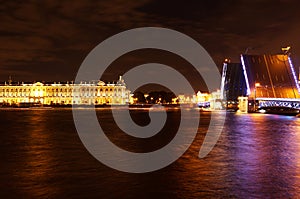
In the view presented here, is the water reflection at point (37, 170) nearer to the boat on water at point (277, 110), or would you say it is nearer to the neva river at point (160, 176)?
the neva river at point (160, 176)

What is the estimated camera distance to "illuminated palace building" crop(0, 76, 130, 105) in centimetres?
10519

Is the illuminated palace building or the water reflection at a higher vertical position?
the illuminated palace building

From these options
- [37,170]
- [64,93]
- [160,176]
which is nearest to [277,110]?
[160,176]

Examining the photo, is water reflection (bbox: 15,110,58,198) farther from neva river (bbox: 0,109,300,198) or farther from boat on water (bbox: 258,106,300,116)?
boat on water (bbox: 258,106,300,116)

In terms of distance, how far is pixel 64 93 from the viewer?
→ 106m

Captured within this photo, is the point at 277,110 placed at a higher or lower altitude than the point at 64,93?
lower

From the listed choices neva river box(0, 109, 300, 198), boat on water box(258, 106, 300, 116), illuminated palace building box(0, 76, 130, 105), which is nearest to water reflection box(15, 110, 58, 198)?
neva river box(0, 109, 300, 198)

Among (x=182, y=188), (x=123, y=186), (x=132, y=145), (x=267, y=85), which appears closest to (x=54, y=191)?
(x=123, y=186)

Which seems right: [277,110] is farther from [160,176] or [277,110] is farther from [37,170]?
[37,170]

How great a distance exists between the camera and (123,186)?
6957 millimetres

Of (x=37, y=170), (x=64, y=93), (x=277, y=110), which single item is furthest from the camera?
(x=64, y=93)

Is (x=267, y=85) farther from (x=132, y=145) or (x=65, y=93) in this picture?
(x=65, y=93)

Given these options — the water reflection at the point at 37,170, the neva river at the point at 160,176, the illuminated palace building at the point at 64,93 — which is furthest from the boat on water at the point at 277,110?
the illuminated palace building at the point at 64,93

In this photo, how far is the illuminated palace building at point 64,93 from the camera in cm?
10519
